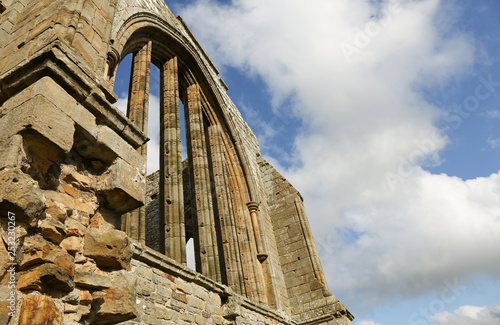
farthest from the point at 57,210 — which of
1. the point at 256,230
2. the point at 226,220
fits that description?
the point at 256,230

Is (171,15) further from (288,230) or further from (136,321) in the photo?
(136,321)

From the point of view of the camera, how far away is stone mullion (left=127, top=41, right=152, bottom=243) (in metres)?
4.62

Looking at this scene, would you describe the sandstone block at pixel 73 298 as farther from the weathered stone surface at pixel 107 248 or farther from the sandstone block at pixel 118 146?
the sandstone block at pixel 118 146

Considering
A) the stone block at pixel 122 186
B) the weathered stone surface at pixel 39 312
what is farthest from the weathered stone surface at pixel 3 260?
the stone block at pixel 122 186

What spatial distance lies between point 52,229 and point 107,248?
349mm

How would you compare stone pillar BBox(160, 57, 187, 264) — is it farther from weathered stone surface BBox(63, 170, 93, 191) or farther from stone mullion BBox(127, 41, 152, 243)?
weathered stone surface BBox(63, 170, 93, 191)

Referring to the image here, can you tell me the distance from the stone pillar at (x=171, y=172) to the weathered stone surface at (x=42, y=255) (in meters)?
3.61

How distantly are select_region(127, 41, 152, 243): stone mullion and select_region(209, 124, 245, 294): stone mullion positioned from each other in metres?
2.75

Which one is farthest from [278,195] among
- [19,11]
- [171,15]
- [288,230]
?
[19,11]

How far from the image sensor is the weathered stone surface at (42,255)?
5.02 feet

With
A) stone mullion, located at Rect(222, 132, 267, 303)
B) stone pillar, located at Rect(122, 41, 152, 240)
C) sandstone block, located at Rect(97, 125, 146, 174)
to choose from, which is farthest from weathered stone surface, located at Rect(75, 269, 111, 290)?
stone mullion, located at Rect(222, 132, 267, 303)

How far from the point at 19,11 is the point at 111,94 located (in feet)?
6.21

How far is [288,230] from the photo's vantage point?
9414 mm

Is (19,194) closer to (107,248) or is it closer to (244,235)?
(107,248)
